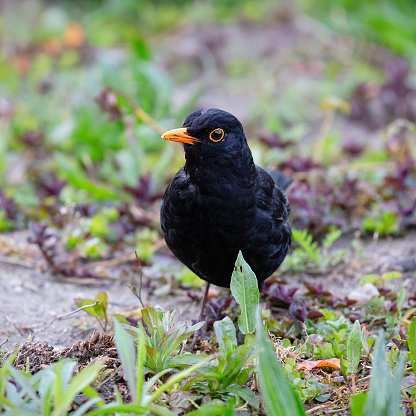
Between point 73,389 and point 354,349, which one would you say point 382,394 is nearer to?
point 354,349

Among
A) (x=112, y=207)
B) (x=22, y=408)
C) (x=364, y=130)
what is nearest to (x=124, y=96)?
(x=112, y=207)

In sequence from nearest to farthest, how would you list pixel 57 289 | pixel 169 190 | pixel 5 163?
pixel 169 190 → pixel 57 289 → pixel 5 163

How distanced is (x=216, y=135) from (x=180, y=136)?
0.21m

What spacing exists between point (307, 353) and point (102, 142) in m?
3.65

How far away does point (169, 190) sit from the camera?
11.9ft

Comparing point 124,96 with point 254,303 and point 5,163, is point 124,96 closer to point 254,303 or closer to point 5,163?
point 5,163

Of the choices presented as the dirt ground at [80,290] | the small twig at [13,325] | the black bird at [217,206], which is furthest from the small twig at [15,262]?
the black bird at [217,206]

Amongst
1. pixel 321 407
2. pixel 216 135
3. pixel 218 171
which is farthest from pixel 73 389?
pixel 216 135

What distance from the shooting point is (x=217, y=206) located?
336cm

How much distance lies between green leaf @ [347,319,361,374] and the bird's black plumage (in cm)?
71

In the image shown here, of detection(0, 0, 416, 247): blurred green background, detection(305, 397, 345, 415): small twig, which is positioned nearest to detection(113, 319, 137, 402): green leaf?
detection(305, 397, 345, 415): small twig

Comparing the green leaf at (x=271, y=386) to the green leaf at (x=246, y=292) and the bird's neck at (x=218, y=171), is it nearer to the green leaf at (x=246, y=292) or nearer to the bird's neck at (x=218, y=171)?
the green leaf at (x=246, y=292)

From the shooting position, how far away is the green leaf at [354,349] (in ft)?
9.91

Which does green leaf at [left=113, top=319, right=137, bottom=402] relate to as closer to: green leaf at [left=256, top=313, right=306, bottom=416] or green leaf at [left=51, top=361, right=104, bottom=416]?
green leaf at [left=51, top=361, right=104, bottom=416]
